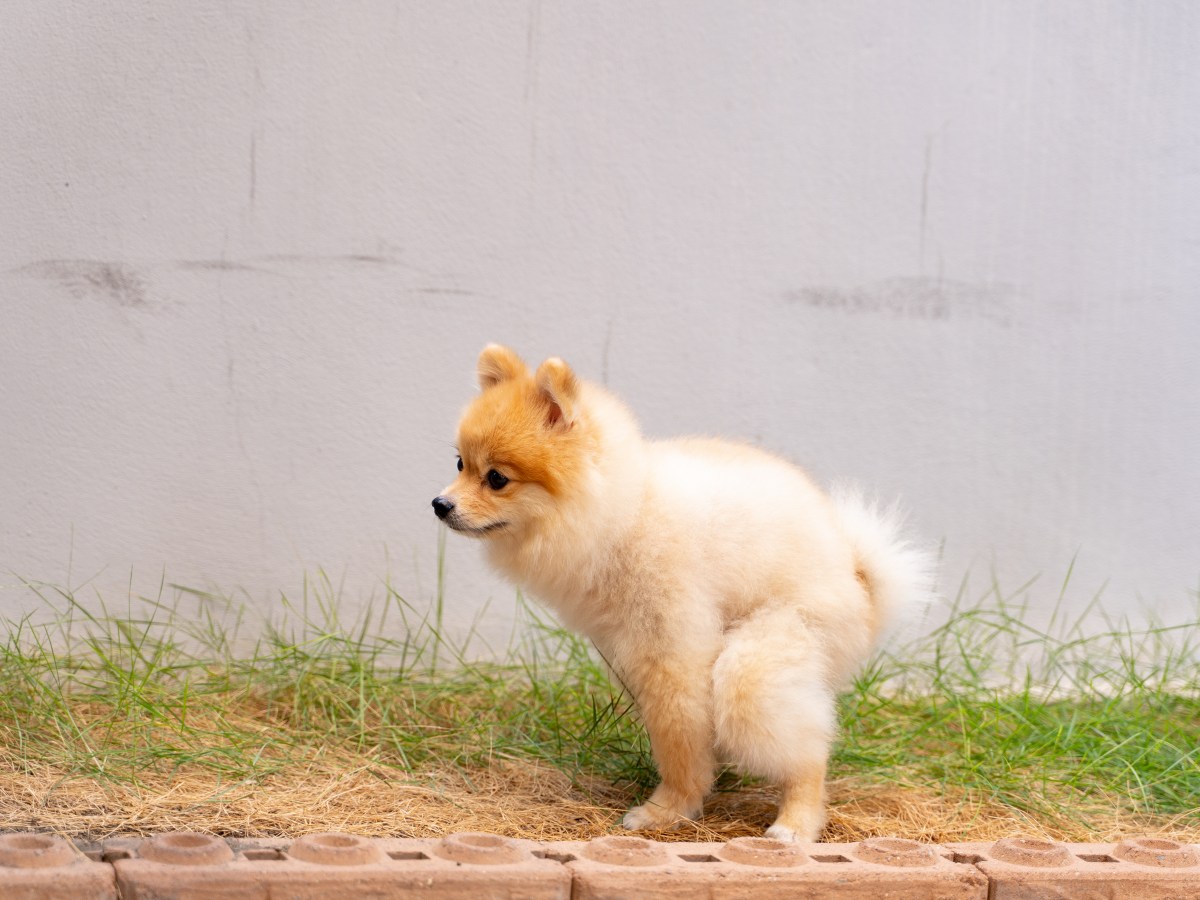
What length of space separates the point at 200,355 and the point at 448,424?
3.20 feet

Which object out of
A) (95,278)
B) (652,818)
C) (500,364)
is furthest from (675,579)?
(95,278)

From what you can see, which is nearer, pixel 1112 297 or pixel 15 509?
pixel 15 509

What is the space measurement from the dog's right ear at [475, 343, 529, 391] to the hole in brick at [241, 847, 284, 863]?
59.6 inches

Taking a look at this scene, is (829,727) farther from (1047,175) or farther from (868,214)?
(1047,175)

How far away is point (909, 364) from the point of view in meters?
5.16

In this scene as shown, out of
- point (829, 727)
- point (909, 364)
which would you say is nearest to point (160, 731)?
point (829, 727)

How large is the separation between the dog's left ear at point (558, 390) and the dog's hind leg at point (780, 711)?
80 cm

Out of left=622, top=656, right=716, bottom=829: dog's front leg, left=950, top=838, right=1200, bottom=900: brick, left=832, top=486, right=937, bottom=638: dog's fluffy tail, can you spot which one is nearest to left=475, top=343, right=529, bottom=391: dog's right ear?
left=622, top=656, right=716, bottom=829: dog's front leg

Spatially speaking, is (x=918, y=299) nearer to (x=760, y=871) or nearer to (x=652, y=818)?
(x=652, y=818)

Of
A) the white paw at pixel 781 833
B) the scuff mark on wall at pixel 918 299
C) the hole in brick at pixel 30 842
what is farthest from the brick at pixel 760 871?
the scuff mark on wall at pixel 918 299

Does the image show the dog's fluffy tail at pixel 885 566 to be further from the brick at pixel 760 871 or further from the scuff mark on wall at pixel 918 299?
the scuff mark on wall at pixel 918 299

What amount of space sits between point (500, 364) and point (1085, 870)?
209 cm

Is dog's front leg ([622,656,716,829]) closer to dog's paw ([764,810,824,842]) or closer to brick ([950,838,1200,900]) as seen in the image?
dog's paw ([764,810,824,842])

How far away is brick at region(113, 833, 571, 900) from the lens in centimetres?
265
